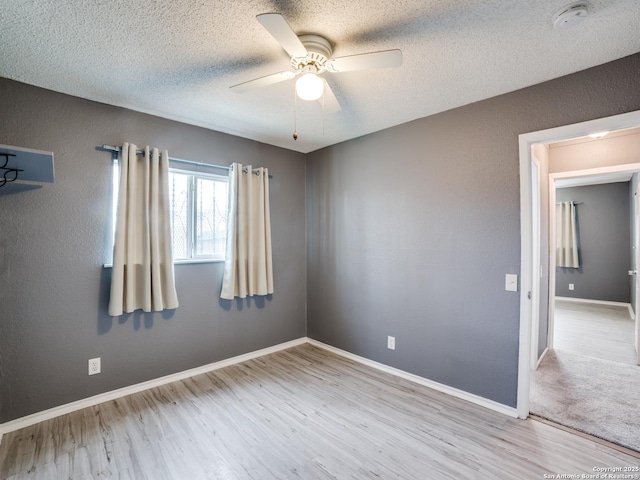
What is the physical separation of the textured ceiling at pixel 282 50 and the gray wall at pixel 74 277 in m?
0.24

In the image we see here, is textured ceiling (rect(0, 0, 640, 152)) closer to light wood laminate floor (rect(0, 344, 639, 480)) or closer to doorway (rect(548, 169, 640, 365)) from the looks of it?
light wood laminate floor (rect(0, 344, 639, 480))

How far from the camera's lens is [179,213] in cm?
305

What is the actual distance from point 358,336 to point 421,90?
2504mm

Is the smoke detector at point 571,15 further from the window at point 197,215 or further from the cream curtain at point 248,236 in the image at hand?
the window at point 197,215

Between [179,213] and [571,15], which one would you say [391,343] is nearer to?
[179,213]

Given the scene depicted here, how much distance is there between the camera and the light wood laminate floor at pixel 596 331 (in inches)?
143

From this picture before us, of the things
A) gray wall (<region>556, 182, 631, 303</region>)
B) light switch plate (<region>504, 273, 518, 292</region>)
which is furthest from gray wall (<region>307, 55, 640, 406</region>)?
gray wall (<region>556, 182, 631, 303</region>)

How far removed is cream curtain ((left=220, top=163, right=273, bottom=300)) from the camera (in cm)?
323

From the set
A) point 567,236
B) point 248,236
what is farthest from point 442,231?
point 567,236

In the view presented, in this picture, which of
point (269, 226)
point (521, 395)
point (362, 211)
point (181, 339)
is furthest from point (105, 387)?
point (521, 395)

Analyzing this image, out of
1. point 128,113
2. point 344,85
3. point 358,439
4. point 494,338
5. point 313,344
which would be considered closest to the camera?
point 358,439

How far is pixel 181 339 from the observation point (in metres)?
2.99

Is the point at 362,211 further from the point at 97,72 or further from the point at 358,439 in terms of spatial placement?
the point at 97,72

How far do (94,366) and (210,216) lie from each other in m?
1.64
